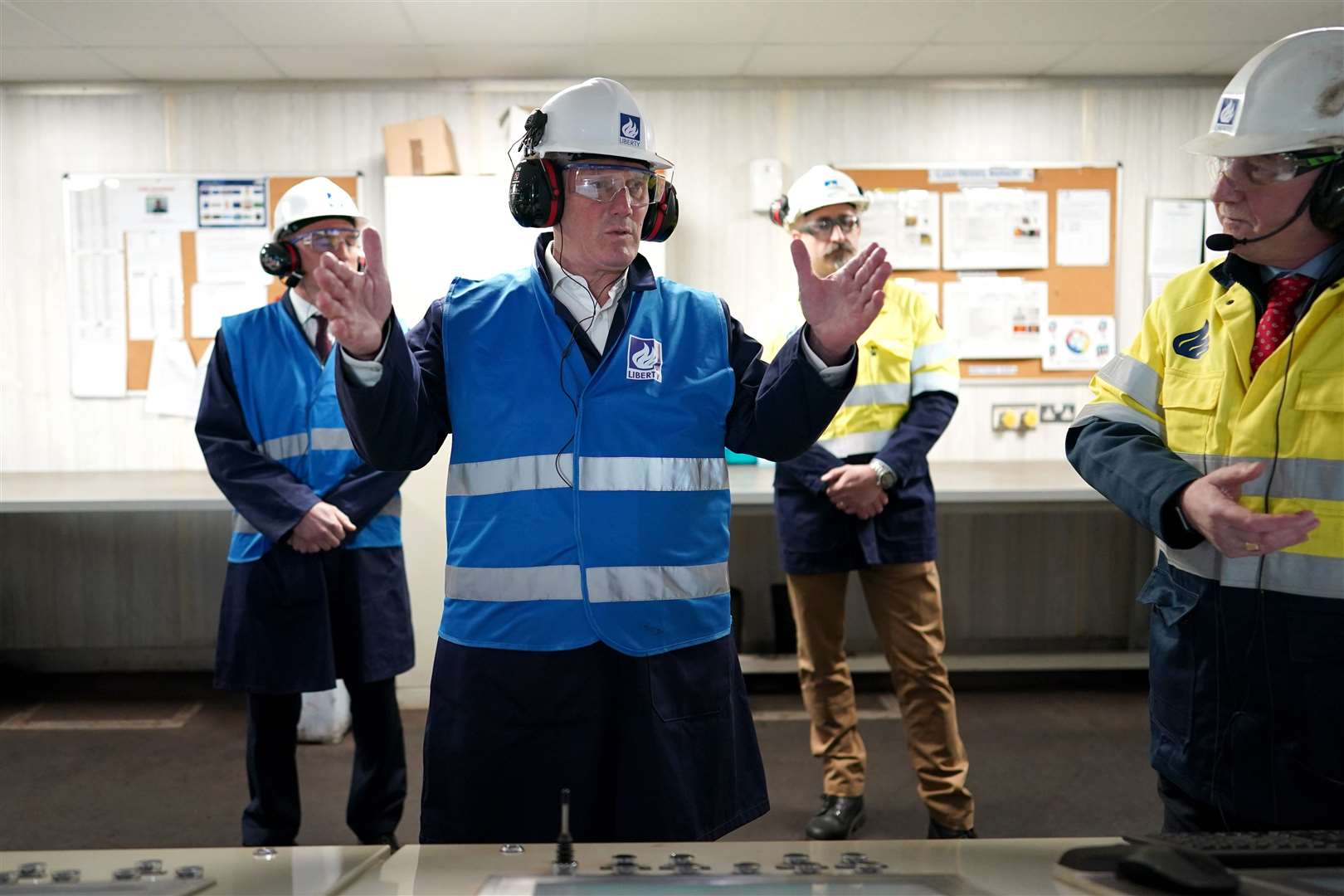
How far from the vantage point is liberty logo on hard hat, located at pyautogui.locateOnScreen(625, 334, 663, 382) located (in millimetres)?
1682

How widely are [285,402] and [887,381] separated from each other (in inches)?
68.6

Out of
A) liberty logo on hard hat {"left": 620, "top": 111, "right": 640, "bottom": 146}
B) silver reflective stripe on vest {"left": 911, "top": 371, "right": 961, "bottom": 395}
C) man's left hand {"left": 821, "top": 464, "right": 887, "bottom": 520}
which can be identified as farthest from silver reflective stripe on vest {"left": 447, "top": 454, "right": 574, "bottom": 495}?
silver reflective stripe on vest {"left": 911, "top": 371, "right": 961, "bottom": 395}

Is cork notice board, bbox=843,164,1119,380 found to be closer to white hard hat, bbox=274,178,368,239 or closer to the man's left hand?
the man's left hand

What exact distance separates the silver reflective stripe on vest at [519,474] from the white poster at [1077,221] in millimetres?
4129

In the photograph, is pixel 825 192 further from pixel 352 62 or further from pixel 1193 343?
pixel 352 62

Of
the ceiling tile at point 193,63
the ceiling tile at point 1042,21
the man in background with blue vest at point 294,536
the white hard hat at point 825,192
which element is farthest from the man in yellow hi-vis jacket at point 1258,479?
the ceiling tile at point 193,63

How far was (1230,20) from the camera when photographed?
166 inches

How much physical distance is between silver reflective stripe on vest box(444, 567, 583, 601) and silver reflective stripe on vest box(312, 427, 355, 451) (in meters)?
1.23

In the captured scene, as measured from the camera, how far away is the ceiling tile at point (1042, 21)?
400 cm

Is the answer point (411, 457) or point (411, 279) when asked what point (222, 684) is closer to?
point (411, 457)

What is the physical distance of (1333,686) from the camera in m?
1.42

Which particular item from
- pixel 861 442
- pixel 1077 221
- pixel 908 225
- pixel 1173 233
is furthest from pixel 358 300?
pixel 1173 233

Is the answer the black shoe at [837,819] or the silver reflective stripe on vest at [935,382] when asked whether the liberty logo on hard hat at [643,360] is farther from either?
the black shoe at [837,819]

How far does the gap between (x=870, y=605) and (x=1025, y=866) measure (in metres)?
2.22
